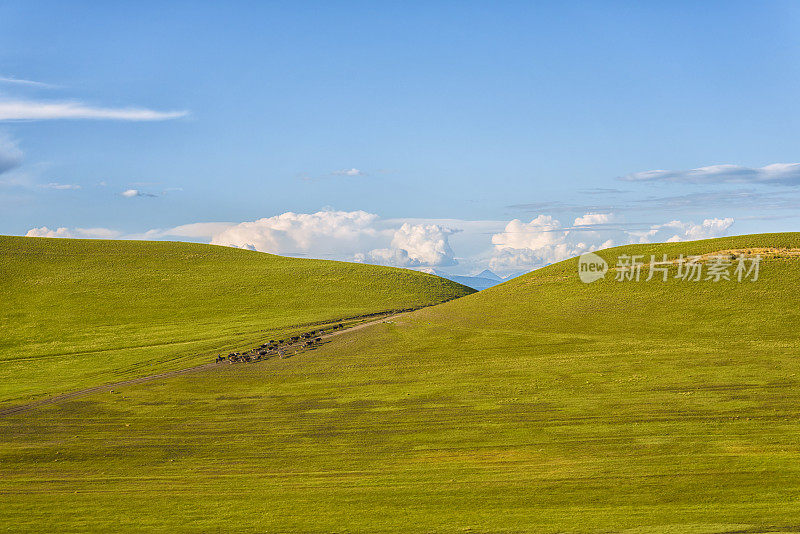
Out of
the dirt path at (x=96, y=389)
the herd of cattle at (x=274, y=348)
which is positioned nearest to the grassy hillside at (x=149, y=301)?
the dirt path at (x=96, y=389)

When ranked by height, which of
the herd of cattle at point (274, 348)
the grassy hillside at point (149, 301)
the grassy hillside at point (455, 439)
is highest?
the grassy hillside at point (149, 301)

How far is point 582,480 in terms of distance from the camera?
2906cm

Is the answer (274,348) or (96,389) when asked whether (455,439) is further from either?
(96,389)

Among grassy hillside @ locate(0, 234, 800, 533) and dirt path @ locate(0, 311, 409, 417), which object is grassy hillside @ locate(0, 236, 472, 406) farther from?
grassy hillside @ locate(0, 234, 800, 533)

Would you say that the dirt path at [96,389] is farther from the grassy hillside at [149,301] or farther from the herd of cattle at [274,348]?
the grassy hillside at [149,301]

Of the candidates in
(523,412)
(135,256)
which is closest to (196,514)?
(523,412)

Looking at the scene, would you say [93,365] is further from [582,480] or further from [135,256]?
[135,256]

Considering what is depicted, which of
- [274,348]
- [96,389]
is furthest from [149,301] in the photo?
[96,389]

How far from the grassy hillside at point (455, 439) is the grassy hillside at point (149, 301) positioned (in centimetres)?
1473

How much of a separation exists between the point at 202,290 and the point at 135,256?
31.2 meters

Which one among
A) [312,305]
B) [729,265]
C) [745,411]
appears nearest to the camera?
[745,411]

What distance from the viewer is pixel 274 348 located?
207 feet

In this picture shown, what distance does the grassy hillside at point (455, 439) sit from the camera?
26672 mm

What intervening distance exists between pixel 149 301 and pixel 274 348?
4005cm
